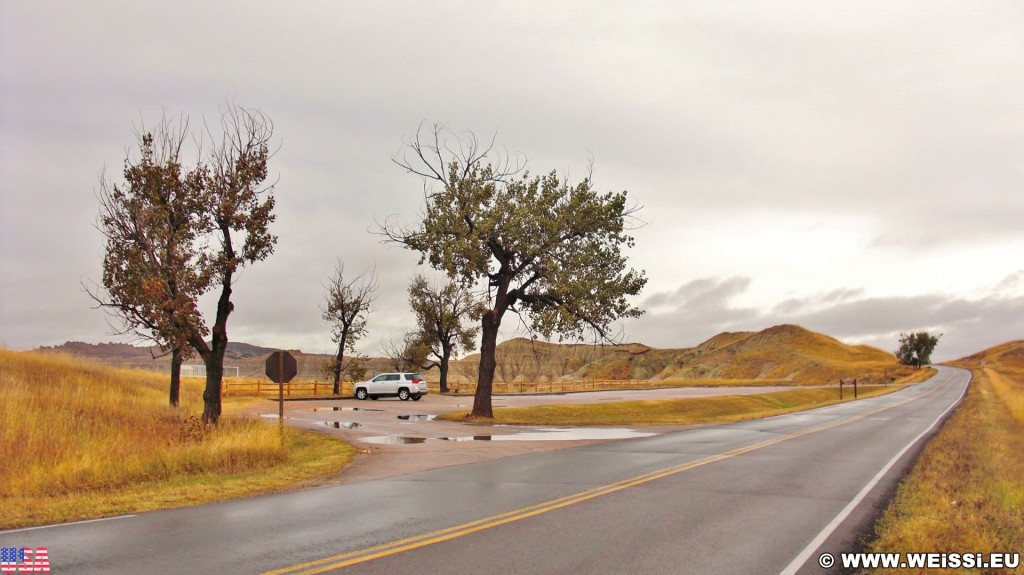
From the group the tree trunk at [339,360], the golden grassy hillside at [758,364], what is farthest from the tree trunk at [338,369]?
the golden grassy hillside at [758,364]

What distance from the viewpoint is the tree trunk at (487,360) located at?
1166 inches

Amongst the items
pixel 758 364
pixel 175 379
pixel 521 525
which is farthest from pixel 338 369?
pixel 758 364

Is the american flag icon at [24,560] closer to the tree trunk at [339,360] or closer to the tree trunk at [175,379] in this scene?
the tree trunk at [175,379]

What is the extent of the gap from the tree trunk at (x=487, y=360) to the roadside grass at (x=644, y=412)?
685 millimetres

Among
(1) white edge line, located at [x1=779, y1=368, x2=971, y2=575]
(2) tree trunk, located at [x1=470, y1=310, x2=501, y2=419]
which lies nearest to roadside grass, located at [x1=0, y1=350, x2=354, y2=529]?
(1) white edge line, located at [x1=779, y1=368, x2=971, y2=575]

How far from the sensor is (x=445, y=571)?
6.46 m

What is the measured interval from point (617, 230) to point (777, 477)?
701 inches

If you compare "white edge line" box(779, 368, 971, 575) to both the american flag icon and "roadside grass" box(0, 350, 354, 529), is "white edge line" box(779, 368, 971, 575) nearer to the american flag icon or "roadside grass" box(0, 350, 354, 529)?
the american flag icon

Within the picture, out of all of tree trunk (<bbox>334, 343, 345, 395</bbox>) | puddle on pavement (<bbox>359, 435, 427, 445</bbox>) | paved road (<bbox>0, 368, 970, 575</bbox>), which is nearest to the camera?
paved road (<bbox>0, 368, 970, 575</bbox>)

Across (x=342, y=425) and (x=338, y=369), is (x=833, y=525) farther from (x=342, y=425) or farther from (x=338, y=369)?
(x=338, y=369)

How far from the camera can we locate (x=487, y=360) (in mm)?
30359

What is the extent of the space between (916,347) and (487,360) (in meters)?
168

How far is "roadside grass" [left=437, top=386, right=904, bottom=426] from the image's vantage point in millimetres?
30630

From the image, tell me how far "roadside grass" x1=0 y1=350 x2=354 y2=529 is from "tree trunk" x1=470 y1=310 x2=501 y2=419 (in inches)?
385
